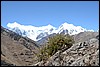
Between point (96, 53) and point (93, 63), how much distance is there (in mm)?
1775

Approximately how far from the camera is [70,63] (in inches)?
1214

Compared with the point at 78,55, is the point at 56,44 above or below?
below

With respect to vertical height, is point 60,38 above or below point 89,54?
below

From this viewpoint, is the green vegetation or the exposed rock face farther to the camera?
the green vegetation

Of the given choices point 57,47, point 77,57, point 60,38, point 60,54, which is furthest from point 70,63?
point 60,38

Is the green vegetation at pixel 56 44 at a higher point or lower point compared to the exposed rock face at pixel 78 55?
lower

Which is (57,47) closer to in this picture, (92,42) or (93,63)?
(92,42)

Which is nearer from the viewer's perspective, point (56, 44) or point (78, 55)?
point (78, 55)

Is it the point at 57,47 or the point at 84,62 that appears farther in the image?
the point at 57,47

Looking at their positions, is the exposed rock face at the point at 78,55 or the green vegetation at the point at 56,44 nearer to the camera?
the exposed rock face at the point at 78,55

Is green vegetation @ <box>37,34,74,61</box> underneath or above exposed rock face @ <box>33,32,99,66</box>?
underneath

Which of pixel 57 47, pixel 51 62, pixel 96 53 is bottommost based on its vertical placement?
pixel 57 47

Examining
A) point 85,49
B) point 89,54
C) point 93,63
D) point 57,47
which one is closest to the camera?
Result: point 93,63

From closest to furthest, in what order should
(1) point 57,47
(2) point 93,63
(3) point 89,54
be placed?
(2) point 93,63 < (3) point 89,54 < (1) point 57,47
